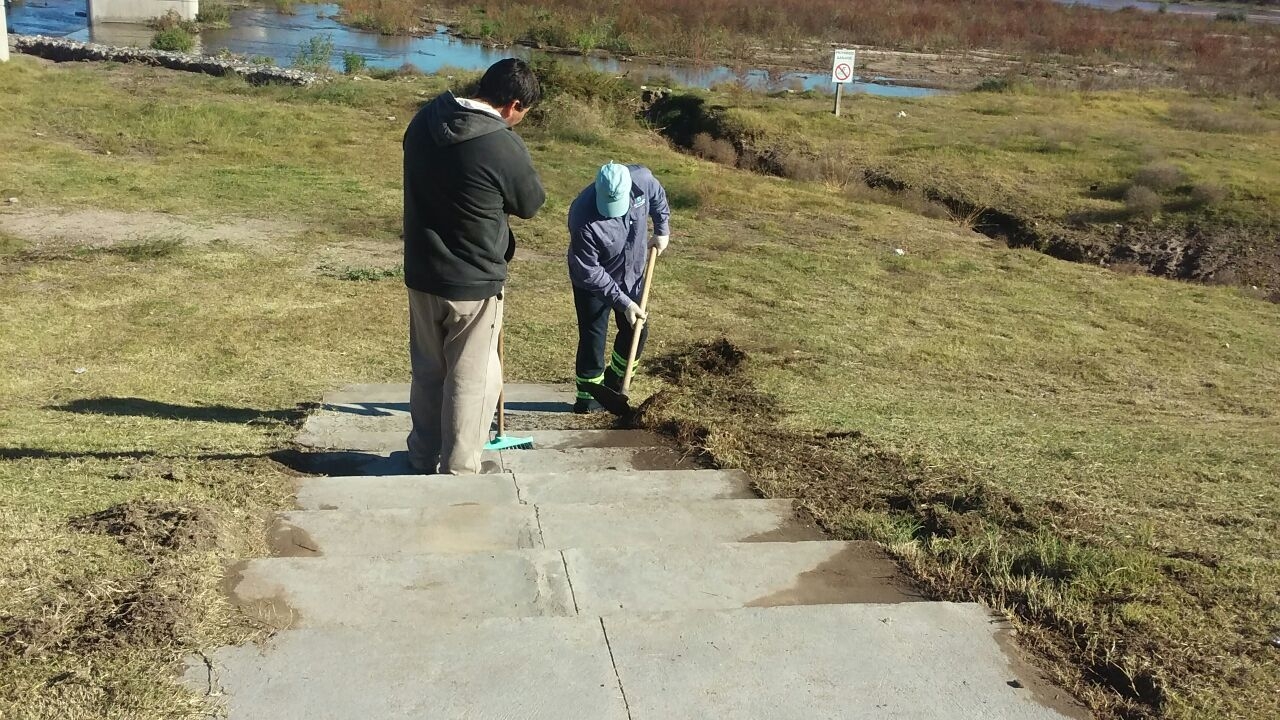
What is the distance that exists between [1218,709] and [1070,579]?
77 cm

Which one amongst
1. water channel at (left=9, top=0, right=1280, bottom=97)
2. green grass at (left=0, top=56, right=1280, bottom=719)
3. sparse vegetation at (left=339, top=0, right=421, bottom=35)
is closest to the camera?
green grass at (left=0, top=56, right=1280, bottom=719)

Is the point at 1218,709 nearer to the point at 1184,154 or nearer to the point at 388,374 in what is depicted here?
the point at 388,374

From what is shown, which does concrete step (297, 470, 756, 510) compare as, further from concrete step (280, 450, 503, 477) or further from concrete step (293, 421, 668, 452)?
concrete step (293, 421, 668, 452)

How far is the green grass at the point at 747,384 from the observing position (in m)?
3.29

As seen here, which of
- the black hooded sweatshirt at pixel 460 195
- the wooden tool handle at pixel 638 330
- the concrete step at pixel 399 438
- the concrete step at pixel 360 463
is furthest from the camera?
the wooden tool handle at pixel 638 330

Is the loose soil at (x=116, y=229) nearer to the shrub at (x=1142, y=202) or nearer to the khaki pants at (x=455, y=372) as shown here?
the khaki pants at (x=455, y=372)

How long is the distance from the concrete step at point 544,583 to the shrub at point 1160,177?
15237 mm

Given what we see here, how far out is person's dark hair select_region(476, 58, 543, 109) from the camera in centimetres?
458

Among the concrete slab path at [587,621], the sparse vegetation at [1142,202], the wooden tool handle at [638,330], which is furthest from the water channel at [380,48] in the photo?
the concrete slab path at [587,621]

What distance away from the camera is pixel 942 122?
2327 centimetres

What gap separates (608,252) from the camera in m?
6.56

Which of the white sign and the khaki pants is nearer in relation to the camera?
the khaki pants

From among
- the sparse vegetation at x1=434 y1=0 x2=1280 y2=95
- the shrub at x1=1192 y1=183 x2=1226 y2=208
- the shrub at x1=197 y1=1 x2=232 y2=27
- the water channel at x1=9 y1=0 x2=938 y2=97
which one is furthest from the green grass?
the shrub at x1=197 y1=1 x2=232 y2=27

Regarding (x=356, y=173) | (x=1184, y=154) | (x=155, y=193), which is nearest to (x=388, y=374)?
(x=155, y=193)
